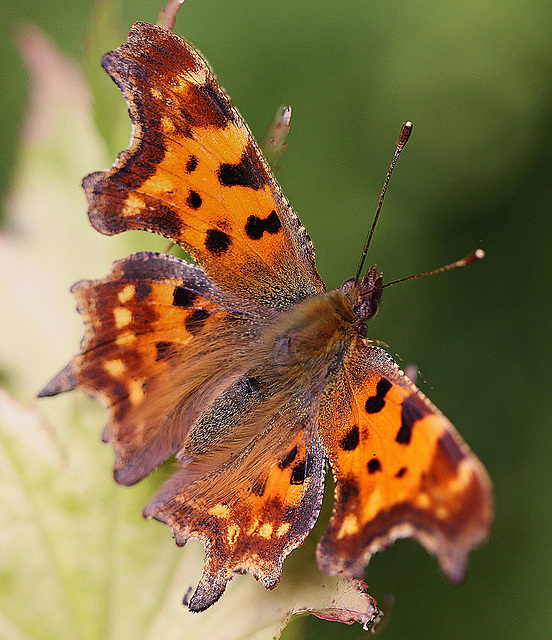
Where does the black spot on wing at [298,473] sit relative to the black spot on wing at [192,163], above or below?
below

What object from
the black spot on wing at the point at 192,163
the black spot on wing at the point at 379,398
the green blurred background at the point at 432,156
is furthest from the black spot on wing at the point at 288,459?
the green blurred background at the point at 432,156

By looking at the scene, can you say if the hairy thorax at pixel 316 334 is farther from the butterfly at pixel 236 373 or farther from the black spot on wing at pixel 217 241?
the black spot on wing at pixel 217 241

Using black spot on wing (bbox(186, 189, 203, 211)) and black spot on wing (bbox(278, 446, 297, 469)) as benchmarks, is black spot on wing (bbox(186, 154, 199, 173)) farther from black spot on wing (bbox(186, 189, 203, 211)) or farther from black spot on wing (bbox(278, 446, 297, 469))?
black spot on wing (bbox(278, 446, 297, 469))

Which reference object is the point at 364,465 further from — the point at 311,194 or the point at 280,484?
the point at 311,194

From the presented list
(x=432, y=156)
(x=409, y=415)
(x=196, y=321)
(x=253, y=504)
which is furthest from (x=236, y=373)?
(x=432, y=156)

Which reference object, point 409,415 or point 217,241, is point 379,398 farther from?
point 217,241

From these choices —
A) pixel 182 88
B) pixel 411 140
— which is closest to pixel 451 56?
pixel 411 140

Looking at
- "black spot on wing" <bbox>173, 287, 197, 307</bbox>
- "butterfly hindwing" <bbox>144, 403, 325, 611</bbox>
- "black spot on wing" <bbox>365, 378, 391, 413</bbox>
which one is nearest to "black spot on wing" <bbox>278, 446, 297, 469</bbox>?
"butterfly hindwing" <bbox>144, 403, 325, 611</bbox>
